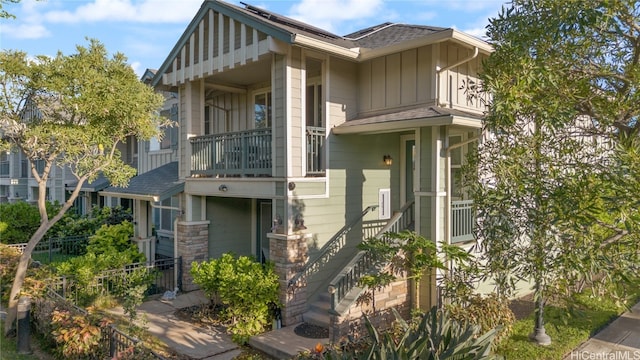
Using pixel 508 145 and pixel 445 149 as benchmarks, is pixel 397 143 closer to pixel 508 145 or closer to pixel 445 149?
pixel 445 149

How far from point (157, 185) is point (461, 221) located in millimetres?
8253

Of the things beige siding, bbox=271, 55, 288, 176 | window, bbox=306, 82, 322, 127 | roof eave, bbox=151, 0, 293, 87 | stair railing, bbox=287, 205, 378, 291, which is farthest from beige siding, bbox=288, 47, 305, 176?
stair railing, bbox=287, 205, 378, 291

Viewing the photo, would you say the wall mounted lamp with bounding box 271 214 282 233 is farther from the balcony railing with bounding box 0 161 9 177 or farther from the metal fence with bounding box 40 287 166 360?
the balcony railing with bounding box 0 161 9 177

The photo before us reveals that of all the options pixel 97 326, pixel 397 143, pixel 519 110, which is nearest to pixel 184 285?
pixel 97 326

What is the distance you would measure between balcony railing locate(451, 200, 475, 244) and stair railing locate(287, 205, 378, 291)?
2142 mm

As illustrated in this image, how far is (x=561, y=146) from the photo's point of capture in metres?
5.12

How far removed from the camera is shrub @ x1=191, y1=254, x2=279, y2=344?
785cm

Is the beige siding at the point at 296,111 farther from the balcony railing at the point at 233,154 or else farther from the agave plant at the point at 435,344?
the agave plant at the point at 435,344

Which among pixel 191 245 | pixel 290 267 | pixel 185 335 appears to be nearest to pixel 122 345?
pixel 185 335

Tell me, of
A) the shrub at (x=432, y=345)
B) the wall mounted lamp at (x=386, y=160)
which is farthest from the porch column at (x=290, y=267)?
the wall mounted lamp at (x=386, y=160)

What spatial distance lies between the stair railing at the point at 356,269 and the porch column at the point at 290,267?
785 millimetres

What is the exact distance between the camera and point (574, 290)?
5051mm

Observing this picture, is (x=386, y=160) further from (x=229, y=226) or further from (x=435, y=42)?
(x=229, y=226)

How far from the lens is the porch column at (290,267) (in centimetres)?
829
